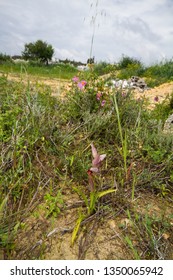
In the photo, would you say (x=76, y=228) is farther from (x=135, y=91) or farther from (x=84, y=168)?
(x=135, y=91)

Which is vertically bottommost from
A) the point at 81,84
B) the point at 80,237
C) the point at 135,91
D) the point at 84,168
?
the point at 80,237

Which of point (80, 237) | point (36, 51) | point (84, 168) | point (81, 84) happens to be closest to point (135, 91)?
point (81, 84)

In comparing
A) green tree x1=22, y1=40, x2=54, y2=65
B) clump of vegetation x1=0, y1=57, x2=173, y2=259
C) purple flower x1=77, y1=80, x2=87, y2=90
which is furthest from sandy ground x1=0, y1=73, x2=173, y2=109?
green tree x1=22, y1=40, x2=54, y2=65

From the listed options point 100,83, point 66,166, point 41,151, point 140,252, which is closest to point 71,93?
point 100,83

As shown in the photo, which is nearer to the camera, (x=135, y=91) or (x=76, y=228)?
(x=76, y=228)

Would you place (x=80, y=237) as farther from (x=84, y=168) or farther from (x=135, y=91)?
(x=135, y=91)

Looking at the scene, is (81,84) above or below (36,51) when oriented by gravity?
below

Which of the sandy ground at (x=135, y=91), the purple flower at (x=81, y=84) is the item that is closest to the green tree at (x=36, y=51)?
the sandy ground at (x=135, y=91)

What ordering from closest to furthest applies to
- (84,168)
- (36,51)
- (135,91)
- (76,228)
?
(76,228), (84,168), (135,91), (36,51)

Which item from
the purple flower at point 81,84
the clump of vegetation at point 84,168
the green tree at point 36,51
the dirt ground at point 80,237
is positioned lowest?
the dirt ground at point 80,237

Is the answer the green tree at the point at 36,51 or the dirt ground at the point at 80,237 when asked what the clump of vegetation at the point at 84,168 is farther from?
→ the green tree at the point at 36,51

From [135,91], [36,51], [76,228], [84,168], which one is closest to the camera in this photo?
[76,228]

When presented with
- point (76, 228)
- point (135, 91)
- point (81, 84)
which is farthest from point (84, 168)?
point (135, 91)
